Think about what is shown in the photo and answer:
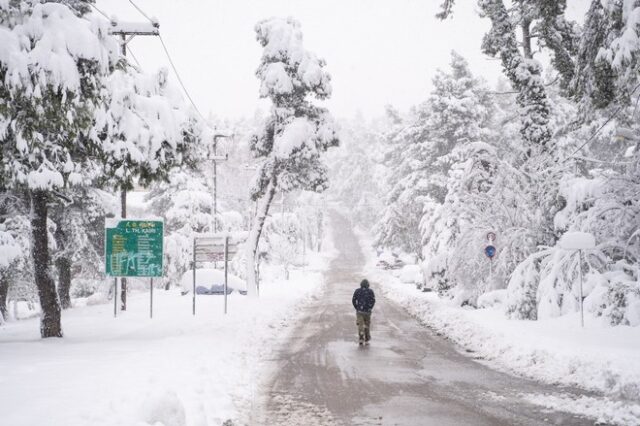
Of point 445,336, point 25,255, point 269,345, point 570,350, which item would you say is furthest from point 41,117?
point 25,255

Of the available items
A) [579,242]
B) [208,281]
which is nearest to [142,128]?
[579,242]

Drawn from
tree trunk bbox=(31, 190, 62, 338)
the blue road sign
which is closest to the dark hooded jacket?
the blue road sign

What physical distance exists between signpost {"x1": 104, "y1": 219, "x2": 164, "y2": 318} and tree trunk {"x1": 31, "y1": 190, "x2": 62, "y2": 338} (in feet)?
9.85

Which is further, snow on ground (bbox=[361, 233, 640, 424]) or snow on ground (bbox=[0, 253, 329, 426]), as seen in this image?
snow on ground (bbox=[361, 233, 640, 424])

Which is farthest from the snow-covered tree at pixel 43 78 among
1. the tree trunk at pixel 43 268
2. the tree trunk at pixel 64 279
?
the tree trunk at pixel 64 279

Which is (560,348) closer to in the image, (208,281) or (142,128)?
(142,128)

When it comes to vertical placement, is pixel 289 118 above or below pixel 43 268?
above

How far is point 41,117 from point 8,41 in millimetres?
1284

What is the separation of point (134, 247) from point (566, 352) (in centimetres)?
1220

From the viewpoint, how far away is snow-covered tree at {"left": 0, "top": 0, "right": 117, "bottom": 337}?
8.84m

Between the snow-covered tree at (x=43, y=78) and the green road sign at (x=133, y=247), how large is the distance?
4.49 meters

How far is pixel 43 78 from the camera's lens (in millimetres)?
8789

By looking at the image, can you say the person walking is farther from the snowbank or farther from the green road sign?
the snowbank

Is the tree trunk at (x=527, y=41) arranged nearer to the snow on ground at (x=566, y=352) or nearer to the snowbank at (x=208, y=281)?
the snow on ground at (x=566, y=352)
